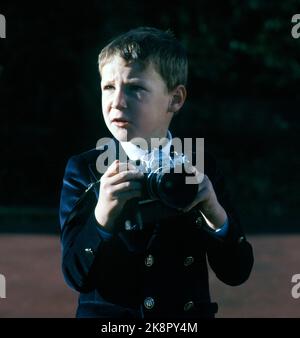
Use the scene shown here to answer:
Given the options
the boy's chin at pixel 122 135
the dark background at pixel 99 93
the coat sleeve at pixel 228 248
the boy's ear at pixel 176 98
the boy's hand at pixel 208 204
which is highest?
the dark background at pixel 99 93

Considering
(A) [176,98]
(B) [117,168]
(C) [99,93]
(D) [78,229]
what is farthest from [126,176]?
(C) [99,93]

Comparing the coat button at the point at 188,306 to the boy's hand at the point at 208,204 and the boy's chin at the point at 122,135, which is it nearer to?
the boy's hand at the point at 208,204

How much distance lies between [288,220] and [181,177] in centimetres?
723

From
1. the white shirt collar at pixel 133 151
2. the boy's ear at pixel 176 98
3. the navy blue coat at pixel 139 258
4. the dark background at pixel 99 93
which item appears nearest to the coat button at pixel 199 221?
the navy blue coat at pixel 139 258

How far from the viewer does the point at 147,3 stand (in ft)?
32.3

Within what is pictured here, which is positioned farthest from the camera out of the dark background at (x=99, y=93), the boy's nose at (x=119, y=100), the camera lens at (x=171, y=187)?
the dark background at (x=99, y=93)

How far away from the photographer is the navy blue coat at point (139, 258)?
2.21 metres

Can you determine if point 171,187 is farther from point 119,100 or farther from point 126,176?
point 119,100

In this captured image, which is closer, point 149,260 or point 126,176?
point 126,176

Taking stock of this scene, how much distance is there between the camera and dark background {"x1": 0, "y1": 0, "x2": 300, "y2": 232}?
9.57 m

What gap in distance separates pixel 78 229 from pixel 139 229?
192mm

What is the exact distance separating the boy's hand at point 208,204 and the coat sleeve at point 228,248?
0.04 meters

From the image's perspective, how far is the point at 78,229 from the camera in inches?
89.2

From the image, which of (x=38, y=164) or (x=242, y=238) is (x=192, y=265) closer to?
(x=242, y=238)
